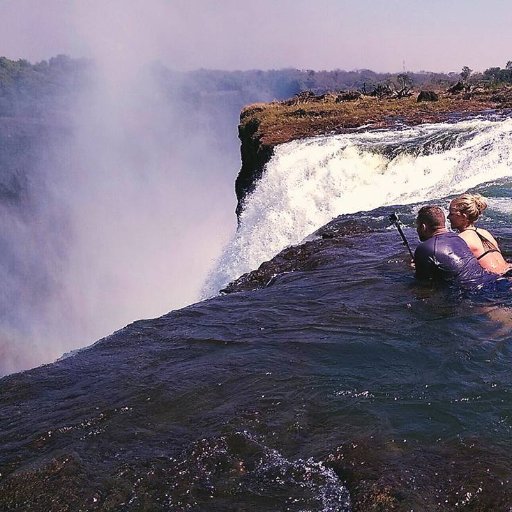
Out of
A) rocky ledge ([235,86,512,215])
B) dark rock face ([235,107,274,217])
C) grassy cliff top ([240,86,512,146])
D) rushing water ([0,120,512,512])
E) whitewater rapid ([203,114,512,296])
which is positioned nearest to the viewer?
rushing water ([0,120,512,512])

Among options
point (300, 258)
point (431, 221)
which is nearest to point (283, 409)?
point (431, 221)

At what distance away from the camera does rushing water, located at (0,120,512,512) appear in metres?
3.02

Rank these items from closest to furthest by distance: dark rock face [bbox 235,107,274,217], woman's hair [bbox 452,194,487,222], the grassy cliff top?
woman's hair [bbox 452,194,487,222] < dark rock face [bbox 235,107,274,217] < the grassy cliff top

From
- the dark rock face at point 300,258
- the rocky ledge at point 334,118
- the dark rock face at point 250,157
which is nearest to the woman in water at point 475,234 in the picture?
the dark rock face at point 300,258

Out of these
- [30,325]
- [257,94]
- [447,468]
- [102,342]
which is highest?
[257,94]

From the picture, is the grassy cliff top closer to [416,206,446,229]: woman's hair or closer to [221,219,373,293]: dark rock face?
[221,219,373,293]: dark rock face

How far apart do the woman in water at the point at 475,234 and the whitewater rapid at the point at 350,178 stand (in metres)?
6.36

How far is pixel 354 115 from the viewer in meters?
24.8

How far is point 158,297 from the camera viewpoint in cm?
2941

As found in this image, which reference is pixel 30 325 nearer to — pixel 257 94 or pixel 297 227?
pixel 297 227

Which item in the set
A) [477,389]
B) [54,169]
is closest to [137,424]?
[477,389]

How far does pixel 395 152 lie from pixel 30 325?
31820 millimetres

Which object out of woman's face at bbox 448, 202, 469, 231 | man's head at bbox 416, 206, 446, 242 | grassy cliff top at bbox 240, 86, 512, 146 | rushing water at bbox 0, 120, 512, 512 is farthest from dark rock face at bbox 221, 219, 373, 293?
grassy cliff top at bbox 240, 86, 512, 146

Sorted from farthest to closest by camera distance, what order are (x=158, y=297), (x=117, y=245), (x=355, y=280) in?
(x=117, y=245)
(x=158, y=297)
(x=355, y=280)
